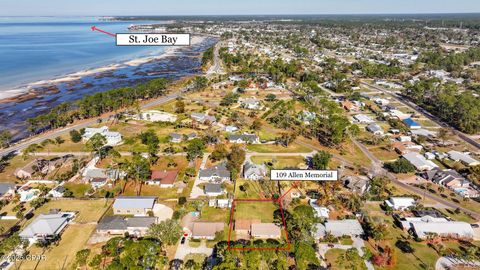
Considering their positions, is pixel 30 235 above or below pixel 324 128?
below

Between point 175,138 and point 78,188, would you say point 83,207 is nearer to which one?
point 78,188

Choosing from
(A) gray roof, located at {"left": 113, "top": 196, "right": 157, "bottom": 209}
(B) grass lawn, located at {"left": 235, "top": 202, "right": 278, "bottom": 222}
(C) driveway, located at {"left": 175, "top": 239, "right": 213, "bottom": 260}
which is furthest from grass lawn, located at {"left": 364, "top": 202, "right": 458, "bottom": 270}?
(A) gray roof, located at {"left": 113, "top": 196, "right": 157, "bottom": 209}

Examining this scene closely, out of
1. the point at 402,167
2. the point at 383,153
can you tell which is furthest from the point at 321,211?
the point at 383,153

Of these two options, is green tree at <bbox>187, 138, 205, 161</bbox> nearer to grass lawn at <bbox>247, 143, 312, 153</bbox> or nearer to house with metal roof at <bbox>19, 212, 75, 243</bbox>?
grass lawn at <bbox>247, 143, 312, 153</bbox>

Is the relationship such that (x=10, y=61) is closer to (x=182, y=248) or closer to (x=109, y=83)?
(x=109, y=83)

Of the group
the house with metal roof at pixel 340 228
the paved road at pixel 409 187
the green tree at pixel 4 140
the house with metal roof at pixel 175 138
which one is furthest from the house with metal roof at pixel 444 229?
the green tree at pixel 4 140

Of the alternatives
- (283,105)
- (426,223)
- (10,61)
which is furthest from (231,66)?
(426,223)
